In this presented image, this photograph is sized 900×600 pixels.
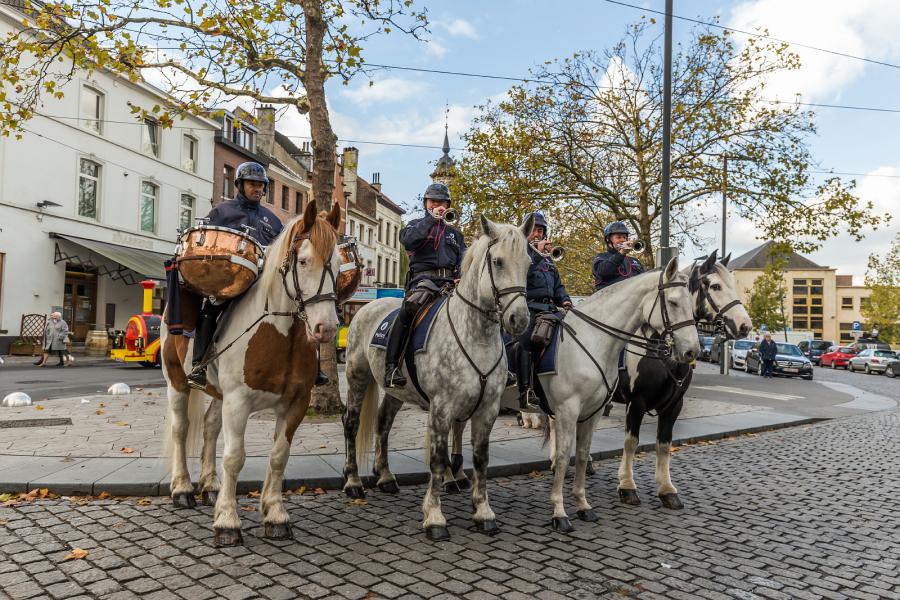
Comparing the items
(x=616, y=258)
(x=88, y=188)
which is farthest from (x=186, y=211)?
(x=616, y=258)

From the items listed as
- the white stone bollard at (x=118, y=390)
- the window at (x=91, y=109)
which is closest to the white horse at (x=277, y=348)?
the white stone bollard at (x=118, y=390)

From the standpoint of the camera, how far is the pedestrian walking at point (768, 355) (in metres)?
27.0

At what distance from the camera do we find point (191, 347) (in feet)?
16.3

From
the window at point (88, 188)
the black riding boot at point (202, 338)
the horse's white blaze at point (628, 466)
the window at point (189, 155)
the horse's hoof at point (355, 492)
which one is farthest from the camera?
the window at point (189, 155)

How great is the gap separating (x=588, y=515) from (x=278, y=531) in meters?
2.57

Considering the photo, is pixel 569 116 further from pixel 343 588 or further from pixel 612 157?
pixel 343 588

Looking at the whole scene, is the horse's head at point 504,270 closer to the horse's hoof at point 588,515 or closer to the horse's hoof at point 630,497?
the horse's hoof at point 588,515

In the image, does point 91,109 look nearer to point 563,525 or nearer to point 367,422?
point 367,422

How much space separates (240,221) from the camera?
204 inches

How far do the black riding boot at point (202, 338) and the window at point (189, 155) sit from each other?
28469mm

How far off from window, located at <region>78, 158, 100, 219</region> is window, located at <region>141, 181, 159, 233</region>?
2.70 meters

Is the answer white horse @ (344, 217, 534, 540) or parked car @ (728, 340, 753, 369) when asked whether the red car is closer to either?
parked car @ (728, 340, 753, 369)

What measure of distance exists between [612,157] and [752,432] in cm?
1048

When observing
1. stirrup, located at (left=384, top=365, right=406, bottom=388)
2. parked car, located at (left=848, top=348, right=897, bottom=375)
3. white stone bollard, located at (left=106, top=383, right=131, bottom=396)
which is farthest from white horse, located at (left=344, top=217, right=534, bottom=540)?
parked car, located at (left=848, top=348, right=897, bottom=375)
